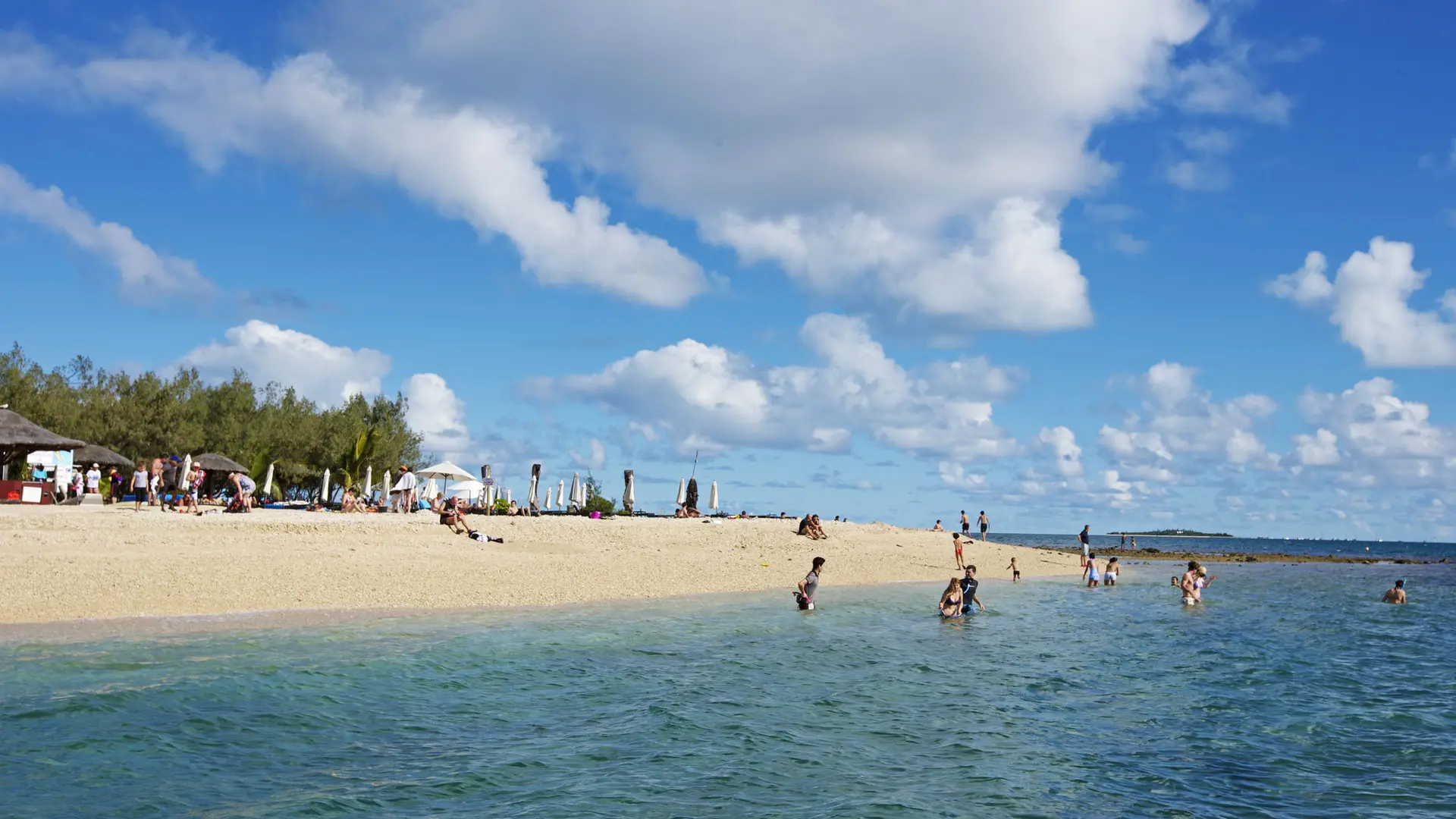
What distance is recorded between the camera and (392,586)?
79.1 feet

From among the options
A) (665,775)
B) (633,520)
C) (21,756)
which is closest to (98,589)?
(21,756)

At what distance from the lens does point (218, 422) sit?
60.6 metres

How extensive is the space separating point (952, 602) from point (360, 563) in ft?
55.7

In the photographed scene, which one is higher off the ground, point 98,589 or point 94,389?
point 94,389

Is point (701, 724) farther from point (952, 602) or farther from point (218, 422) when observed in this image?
point (218, 422)

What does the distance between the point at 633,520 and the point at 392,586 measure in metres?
20.5

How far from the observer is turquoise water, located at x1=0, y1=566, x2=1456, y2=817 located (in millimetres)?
9727

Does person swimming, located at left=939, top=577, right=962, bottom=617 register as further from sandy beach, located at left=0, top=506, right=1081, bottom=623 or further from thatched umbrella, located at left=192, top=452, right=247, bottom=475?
thatched umbrella, located at left=192, top=452, right=247, bottom=475

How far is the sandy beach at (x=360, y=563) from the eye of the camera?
20.0m

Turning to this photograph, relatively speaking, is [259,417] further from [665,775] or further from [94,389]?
[665,775]

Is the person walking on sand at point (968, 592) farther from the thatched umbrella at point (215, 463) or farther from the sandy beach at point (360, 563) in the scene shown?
the thatched umbrella at point (215, 463)

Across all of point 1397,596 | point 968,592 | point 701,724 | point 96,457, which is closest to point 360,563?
point 701,724

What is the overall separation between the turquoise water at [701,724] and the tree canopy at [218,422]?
36270 mm

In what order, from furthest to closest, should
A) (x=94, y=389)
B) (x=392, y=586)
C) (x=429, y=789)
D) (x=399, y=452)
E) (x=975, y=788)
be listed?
(x=399, y=452) < (x=94, y=389) < (x=392, y=586) < (x=975, y=788) < (x=429, y=789)
